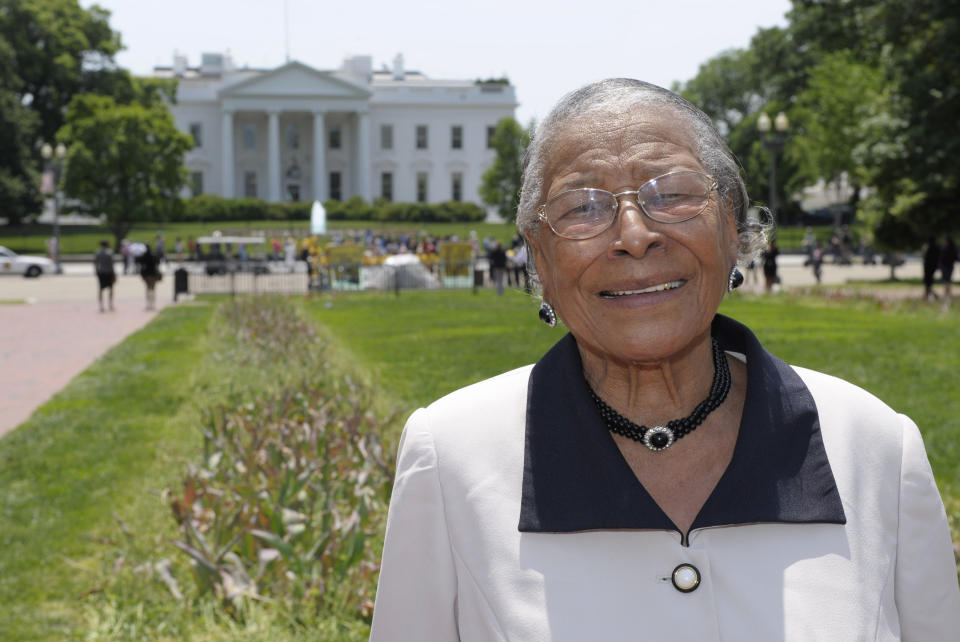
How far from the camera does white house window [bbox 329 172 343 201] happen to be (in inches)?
3836

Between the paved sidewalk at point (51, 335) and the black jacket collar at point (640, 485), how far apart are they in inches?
349

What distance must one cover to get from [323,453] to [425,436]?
15.7 feet

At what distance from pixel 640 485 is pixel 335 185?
320 ft

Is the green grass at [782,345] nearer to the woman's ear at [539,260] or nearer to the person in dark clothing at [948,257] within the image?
the person in dark clothing at [948,257]

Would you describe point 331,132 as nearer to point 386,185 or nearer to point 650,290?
point 386,185

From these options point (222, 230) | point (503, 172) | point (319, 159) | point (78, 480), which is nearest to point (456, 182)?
point (319, 159)

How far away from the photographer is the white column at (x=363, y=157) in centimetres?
9375

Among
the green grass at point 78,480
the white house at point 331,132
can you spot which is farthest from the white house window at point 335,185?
the green grass at point 78,480

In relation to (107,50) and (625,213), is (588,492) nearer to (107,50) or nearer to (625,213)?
(625,213)

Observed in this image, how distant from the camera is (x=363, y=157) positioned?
93812 mm

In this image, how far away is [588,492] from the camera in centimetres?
180

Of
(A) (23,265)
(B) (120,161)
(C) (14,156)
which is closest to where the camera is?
(A) (23,265)

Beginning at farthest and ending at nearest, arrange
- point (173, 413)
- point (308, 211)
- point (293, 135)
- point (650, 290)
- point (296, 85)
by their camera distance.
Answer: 1. point (293, 135)
2. point (296, 85)
3. point (308, 211)
4. point (173, 413)
5. point (650, 290)

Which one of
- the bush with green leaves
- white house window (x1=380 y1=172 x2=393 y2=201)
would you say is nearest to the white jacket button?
the bush with green leaves
